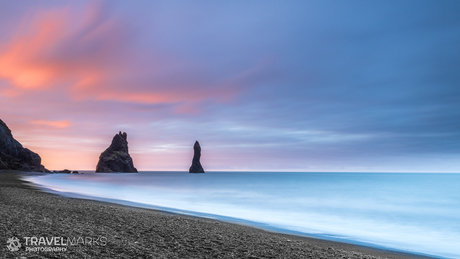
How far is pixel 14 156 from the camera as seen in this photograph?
392ft

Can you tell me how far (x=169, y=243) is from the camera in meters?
9.62

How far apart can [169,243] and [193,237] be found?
1.39 meters

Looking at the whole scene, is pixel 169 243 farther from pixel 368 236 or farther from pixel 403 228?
pixel 403 228

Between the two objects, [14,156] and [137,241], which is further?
[14,156]

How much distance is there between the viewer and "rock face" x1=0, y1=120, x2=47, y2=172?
355 feet

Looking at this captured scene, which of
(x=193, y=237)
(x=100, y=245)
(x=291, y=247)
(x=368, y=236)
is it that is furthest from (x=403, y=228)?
(x=100, y=245)

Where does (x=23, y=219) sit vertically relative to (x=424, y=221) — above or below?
below

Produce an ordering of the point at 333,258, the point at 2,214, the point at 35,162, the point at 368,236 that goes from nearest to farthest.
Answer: the point at 333,258
the point at 2,214
the point at 368,236
the point at 35,162

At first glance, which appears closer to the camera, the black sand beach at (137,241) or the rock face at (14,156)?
the black sand beach at (137,241)

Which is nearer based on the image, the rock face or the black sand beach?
the black sand beach

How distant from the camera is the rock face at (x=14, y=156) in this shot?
108 meters

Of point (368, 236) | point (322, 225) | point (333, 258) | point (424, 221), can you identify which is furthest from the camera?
point (424, 221)

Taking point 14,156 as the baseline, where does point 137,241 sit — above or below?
below

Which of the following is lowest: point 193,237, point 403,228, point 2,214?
point 2,214
